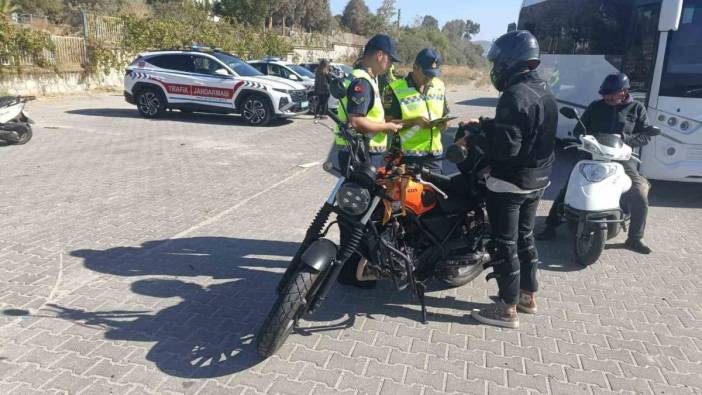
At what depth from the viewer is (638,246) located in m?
5.34

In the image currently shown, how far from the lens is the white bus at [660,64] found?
6.91m

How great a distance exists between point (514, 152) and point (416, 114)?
3.46 ft

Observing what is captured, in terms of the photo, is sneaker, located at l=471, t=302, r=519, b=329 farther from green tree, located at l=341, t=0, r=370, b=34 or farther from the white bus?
green tree, located at l=341, t=0, r=370, b=34

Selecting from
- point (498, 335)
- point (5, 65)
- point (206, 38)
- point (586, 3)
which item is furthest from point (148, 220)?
point (206, 38)

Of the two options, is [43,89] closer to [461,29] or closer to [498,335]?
[498,335]

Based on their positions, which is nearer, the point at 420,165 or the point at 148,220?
the point at 420,165

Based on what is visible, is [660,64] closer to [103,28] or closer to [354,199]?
[354,199]

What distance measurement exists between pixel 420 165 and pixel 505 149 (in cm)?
55

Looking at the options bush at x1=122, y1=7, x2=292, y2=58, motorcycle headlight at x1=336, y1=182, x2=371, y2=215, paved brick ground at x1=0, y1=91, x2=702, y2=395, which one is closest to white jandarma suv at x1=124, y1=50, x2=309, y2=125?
paved brick ground at x1=0, y1=91, x2=702, y2=395

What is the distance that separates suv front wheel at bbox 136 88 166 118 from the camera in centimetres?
1362

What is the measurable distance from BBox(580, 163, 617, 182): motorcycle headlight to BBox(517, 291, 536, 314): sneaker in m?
1.62

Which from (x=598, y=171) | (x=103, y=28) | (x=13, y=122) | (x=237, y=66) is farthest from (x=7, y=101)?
(x=103, y=28)

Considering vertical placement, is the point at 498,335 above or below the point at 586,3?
below

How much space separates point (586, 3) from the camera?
9.84 m
